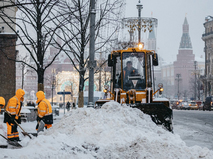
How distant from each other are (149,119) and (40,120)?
2.99 meters

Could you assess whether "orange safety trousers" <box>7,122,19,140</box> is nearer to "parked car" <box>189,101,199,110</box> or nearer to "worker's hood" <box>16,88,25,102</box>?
"worker's hood" <box>16,88,25,102</box>

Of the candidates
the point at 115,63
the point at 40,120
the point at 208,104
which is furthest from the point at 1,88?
the point at 208,104

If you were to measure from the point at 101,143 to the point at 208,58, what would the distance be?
81749mm

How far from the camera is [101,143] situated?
780 cm

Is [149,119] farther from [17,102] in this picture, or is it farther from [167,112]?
[17,102]

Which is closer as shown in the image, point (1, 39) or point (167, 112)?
point (167, 112)

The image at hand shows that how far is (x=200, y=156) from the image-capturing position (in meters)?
7.75

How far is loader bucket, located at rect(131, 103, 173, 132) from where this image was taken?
1117cm

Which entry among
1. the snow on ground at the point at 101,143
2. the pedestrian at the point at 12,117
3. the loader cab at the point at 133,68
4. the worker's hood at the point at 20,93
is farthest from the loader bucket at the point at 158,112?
the pedestrian at the point at 12,117

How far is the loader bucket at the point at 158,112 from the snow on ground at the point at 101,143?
1.64m

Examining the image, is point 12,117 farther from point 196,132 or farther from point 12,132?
point 196,132

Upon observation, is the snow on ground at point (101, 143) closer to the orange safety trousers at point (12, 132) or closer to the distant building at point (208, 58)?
the orange safety trousers at point (12, 132)

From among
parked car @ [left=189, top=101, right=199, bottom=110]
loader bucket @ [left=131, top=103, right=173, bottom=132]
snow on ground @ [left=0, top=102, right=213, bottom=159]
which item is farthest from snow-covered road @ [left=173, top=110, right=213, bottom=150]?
parked car @ [left=189, top=101, right=199, bottom=110]

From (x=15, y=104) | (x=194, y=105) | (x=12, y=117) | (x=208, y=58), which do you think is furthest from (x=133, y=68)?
(x=208, y=58)
